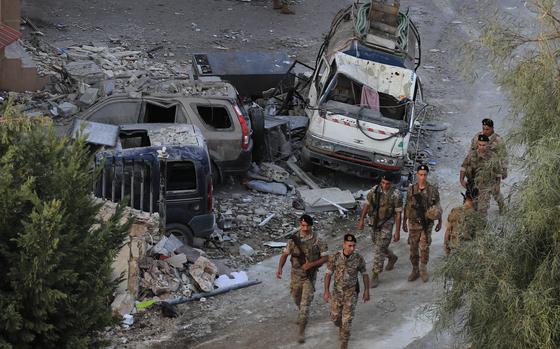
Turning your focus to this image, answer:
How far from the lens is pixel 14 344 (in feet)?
26.0

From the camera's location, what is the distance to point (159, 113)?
1509 centimetres

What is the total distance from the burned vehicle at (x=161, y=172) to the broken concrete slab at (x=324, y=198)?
2.20m

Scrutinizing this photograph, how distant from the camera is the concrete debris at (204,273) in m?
12.0

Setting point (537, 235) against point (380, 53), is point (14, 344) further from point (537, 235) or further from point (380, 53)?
point (380, 53)

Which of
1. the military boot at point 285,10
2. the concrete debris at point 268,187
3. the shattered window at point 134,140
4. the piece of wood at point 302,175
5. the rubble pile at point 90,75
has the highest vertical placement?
the military boot at point 285,10

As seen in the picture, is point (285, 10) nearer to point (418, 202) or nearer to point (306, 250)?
point (418, 202)

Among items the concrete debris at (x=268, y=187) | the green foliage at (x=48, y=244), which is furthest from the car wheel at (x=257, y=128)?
the green foliage at (x=48, y=244)

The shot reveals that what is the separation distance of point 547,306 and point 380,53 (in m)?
9.87

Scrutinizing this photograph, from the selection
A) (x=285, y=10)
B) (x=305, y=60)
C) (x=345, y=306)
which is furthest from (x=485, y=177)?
(x=285, y=10)

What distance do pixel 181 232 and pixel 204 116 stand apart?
8.96 ft

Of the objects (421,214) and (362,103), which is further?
(362,103)

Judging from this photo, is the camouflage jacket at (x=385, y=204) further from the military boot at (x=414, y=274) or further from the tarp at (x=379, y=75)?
the tarp at (x=379, y=75)

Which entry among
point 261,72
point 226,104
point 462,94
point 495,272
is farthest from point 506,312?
point 462,94

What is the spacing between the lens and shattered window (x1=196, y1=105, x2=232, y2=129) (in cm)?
1508
